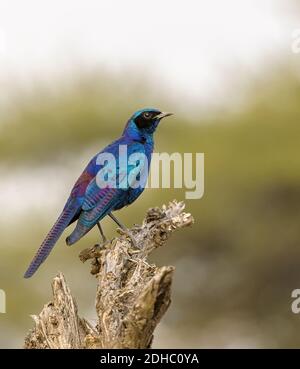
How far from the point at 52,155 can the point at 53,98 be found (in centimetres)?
116

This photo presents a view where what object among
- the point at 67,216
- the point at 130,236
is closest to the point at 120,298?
the point at 130,236

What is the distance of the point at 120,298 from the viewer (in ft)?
21.3

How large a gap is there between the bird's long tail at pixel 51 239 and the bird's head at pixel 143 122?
3.09 feet

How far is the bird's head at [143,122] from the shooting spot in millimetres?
7941

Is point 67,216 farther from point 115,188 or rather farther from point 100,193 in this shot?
point 115,188

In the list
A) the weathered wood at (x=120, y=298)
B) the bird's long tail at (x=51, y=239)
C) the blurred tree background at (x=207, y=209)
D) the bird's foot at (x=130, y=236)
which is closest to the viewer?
the weathered wood at (x=120, y=298)

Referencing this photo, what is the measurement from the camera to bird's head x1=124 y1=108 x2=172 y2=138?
7941 millimetres

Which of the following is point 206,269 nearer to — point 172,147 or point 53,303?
point 172,147

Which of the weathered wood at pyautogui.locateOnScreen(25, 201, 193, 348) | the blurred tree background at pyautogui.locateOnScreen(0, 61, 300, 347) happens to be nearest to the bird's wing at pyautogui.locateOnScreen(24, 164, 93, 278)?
the weathered wood at pyautogui.locateOnScreen(25, 201, 193, 348)

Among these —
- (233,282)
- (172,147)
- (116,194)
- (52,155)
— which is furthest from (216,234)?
(116,194)

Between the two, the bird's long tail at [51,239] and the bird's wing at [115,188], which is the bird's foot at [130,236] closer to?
the bird's wing at [115,188]

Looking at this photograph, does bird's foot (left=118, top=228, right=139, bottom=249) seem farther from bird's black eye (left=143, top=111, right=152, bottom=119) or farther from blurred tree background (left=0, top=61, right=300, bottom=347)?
blurred tree background (left=0, top=61, right=300, bottom=347)

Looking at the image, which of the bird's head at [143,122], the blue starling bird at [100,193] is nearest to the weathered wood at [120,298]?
the blue starling bird at [100,193]

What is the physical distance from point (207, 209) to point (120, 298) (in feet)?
39.2
